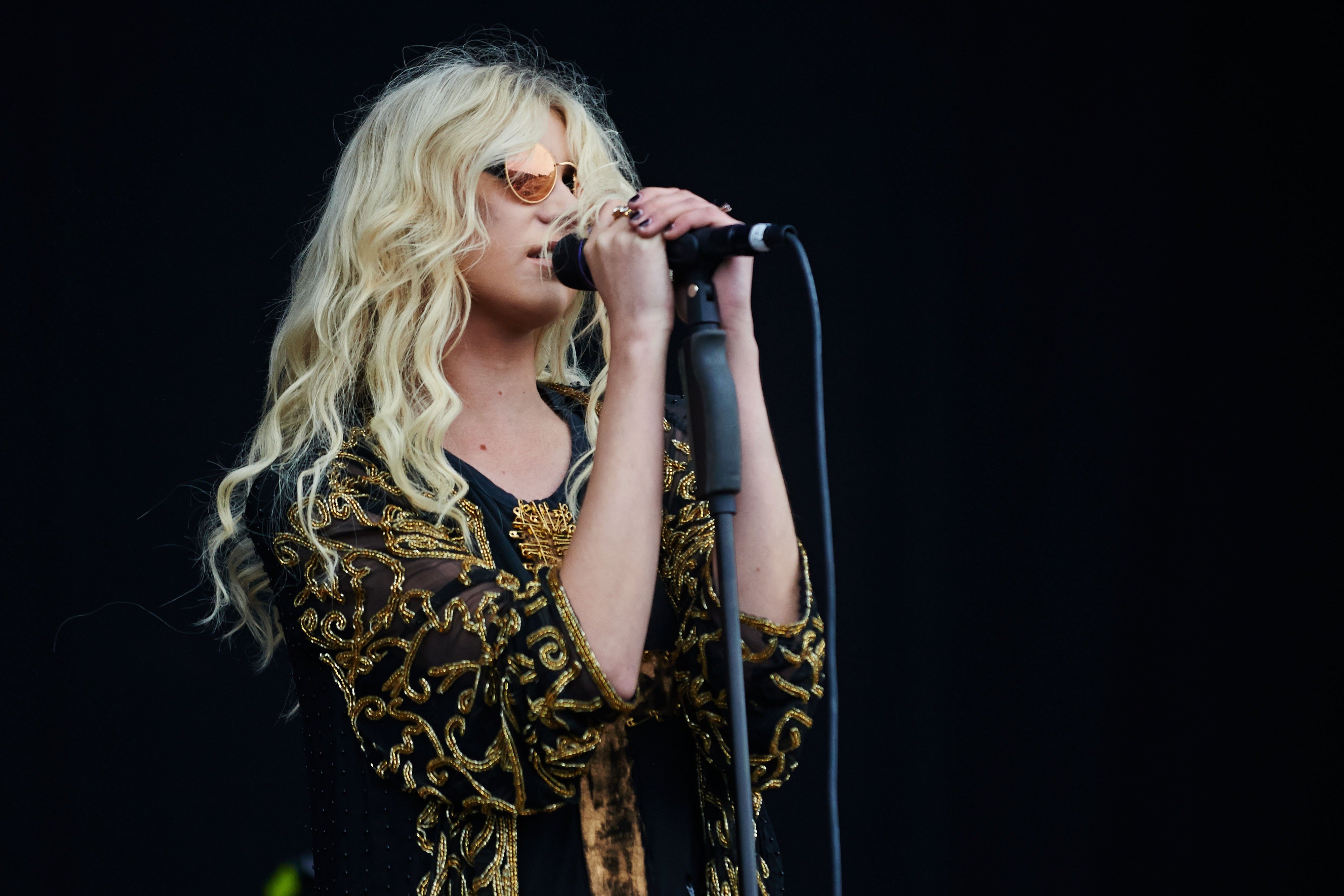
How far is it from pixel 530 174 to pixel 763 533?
1.53 ft

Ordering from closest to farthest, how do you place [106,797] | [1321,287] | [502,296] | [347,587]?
[347,587] < [502,296] < [106,797] < [1321,287]

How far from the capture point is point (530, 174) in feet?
4.00

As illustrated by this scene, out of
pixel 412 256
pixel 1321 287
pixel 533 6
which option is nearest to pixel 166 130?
pixel 533 6

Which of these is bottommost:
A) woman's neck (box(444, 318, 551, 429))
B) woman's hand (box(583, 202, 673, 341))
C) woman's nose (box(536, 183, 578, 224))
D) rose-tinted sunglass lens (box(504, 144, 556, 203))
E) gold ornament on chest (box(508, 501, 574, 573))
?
gold ornament on chest (box(508, 501, 574, 573))

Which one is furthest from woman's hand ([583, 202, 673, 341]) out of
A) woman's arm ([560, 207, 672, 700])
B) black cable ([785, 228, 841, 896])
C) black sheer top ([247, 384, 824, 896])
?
black sheer top ([247, 384, 824, 896])

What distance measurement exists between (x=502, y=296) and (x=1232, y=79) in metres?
1.51

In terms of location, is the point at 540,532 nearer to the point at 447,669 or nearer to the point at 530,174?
the point at 447,669

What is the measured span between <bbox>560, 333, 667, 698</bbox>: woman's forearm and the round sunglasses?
0.33m

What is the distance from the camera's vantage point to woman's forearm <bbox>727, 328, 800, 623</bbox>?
106cm

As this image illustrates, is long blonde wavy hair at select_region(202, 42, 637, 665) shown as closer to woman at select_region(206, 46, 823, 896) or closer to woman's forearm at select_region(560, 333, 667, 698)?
woman at select_region(206, 46, 823, 896)

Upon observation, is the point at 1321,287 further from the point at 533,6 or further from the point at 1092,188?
the point at 533,6

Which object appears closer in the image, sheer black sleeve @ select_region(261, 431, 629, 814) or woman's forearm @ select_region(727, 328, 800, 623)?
sheer black sleeve @ select_region(261, 431, 629, 814)

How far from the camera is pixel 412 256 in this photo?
1.22m

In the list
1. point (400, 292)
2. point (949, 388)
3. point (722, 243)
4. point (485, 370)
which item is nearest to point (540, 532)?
point (485, 370)
